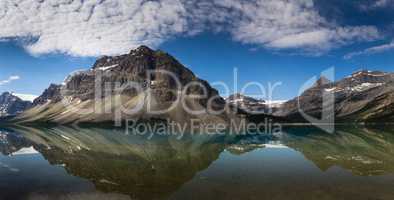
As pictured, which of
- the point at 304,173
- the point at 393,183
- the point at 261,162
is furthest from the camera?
the point at 261,162

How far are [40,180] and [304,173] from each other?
33527 mm

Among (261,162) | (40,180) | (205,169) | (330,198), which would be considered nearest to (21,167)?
(40,180)

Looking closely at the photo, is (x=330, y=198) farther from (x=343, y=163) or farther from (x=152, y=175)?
(x=343, y=163)

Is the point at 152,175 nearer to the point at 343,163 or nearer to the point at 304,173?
the point at 304,173

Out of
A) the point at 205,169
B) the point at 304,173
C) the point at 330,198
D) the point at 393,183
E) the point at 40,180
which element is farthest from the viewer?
the point at 205,169

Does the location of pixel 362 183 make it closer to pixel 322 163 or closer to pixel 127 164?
pixel 322 163

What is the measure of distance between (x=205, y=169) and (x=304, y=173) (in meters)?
13.5

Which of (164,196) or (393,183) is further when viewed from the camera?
(393,183)

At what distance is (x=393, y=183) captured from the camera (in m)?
40.5

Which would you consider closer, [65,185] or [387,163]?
[65,185]

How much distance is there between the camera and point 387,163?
5866 cm

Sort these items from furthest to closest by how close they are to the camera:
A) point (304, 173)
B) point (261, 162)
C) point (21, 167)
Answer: point (261, 162), point (21, 167), point (304, 173)

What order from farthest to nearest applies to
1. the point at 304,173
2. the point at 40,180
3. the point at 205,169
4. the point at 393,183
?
the point at 205,169 < the point at 304,173 < the point at 40,180 < the point at 393,183

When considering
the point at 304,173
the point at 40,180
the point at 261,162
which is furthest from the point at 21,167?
the point at 304,173
